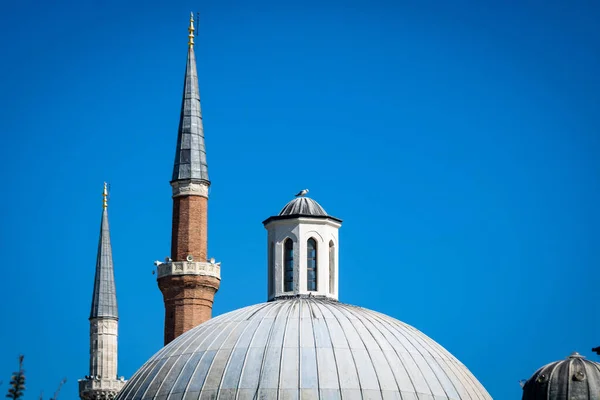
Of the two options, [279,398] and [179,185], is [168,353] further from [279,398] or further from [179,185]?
[179,185]

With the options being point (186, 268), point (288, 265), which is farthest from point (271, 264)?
point (186, 268)

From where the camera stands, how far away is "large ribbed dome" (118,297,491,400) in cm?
3297

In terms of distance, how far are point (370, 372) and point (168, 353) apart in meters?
5.08

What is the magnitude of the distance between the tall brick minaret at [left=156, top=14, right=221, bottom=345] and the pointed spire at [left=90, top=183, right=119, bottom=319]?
1216 cm

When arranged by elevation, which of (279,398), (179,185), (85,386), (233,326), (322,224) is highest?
(179,185)

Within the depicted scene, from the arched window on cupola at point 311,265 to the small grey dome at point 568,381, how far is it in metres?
14.3

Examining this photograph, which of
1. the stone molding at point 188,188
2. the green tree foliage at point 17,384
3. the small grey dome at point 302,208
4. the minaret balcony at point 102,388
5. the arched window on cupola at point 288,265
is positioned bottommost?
the green tree foliage at point 17,384

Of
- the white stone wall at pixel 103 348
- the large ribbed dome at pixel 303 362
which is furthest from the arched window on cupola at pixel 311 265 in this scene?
the white stone wall at pixel 103 348

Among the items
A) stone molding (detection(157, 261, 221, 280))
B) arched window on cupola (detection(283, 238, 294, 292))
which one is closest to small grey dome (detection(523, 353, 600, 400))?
arched window on cupola (detection(283, 238, 294, 292))

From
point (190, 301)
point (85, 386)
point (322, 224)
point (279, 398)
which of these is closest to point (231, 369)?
point (279, 398)

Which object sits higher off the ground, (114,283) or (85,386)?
(114,283)

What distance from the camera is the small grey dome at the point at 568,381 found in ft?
160

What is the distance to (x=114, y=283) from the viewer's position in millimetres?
75062

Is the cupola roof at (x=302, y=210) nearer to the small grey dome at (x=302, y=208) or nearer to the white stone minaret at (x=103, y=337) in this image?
the small grey dome at (x=302, y=208)
